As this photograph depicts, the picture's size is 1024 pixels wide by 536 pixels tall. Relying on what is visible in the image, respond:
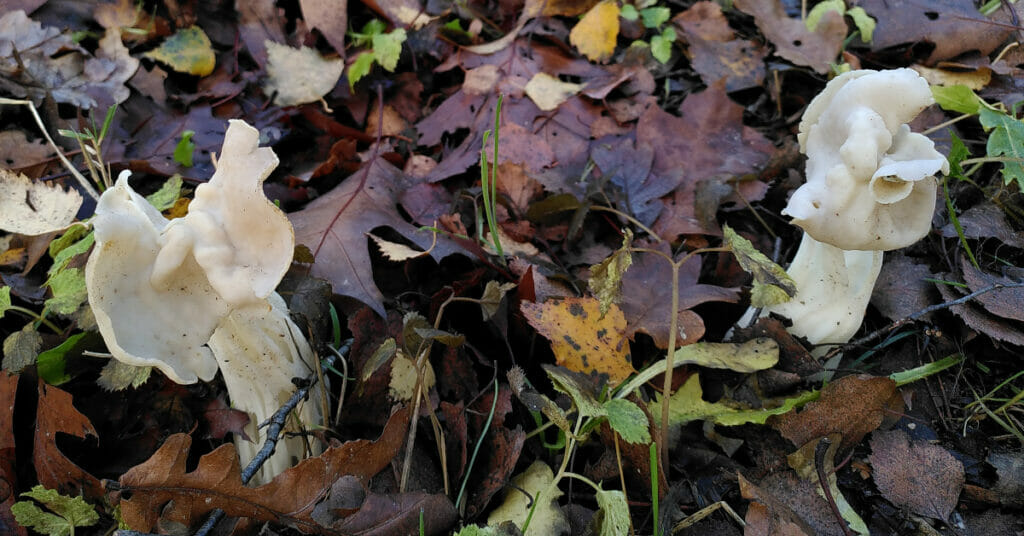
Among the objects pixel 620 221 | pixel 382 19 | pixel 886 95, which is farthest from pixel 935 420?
pixel 382 19

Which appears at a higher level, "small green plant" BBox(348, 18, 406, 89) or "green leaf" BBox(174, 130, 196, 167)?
"small green plant" BBox(348, 18, 406, 89)

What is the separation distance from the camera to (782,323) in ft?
6.87

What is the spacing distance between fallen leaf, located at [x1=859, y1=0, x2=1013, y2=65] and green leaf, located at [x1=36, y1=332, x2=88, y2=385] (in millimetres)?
3091

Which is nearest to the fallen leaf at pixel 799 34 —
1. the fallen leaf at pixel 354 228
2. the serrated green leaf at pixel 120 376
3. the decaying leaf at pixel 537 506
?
the fallen leaf at pixel 354 228

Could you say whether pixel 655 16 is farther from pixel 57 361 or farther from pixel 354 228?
pixel 57 361

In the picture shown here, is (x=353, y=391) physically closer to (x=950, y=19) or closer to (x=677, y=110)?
(x=677, y=110)

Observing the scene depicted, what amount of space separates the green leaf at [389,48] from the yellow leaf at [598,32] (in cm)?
74

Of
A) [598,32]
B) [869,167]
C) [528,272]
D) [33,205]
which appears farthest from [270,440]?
[598,32]

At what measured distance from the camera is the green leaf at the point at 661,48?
9.63ft

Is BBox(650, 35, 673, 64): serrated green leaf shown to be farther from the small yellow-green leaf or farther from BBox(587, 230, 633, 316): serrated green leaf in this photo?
the small yellow-green leaf

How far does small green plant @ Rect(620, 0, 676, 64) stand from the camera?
9.69 ft

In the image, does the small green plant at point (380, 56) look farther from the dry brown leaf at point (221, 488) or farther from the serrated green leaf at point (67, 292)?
the dry brown leaf at point (221, 488)

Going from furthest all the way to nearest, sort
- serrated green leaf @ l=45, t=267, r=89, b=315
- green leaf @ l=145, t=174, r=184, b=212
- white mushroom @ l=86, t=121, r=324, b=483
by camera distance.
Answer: green leaf @ l=145, t=174, r=184, b=212 → serrated green leaf @ l=45, t=267, r=89, b=315 → white mushroom @ l=86, t=121, r=324, b=483

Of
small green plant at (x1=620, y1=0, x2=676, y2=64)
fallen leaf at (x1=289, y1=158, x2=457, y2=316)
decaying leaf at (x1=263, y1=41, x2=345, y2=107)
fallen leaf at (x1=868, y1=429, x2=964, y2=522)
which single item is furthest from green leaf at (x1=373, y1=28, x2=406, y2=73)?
fallen leaf at (x1=868, y1=429, x2=964, y2=522)
